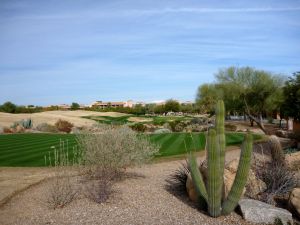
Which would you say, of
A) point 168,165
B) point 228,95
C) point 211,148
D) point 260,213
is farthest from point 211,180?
point 228,95

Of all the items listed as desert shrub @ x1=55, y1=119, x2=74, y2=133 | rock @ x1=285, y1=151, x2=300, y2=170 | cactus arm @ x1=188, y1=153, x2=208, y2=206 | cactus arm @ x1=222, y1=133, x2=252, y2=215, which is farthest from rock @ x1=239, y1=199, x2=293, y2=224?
desert shrub @ x1=55, y1=119, x2=74, y2=133

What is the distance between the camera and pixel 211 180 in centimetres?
813

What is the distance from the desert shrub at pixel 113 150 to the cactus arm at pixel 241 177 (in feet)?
12.9

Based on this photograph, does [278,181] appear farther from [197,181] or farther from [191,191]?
[197,181]

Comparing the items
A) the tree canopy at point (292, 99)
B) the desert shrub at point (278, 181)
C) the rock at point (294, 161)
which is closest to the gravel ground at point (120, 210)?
the desert shrub at point (278, 181)

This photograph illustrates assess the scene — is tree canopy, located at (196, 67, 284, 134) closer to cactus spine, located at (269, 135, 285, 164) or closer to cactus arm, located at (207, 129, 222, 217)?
cactus spine, located at (269, 135, 285, 164)

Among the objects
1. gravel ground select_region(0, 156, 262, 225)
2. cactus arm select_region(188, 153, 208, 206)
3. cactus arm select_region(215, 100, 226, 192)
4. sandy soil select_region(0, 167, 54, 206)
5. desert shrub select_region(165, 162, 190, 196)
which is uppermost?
cactus arm select_region(215, 100, 226, 192)

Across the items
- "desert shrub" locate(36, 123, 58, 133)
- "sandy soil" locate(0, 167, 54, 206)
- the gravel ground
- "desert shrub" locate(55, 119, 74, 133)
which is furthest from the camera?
"desert shrub" locate(55, 119, 74, 133)

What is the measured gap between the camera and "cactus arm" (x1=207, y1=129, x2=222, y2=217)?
7.98 meters

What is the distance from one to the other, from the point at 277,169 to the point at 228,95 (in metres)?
41.0

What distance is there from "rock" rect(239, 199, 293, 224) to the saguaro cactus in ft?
1.12

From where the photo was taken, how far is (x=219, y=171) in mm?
8094

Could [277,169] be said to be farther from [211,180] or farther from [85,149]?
[85,149]

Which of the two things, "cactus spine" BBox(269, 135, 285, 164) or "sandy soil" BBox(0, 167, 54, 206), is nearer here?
"sandy soil" BBox(0, 167, 54, 206)
